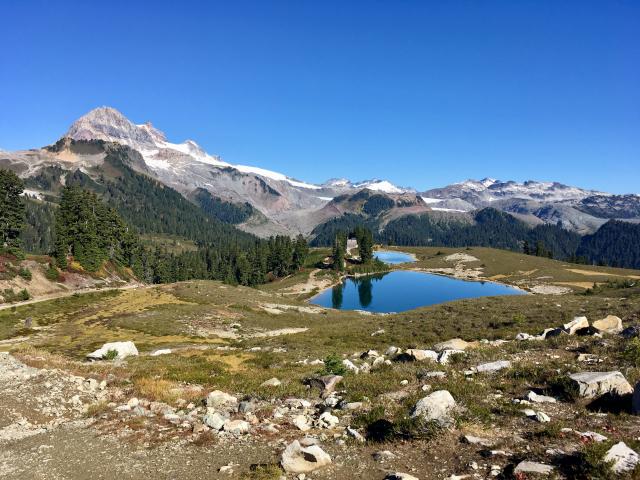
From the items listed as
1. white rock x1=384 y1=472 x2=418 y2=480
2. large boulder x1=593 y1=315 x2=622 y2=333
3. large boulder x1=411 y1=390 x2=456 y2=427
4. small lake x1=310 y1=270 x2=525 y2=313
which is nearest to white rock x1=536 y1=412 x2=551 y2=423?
large boulder x1=411 y1=390 x2=456 y2=427

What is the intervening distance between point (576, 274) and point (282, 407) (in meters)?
183

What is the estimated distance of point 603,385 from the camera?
14.1 meters

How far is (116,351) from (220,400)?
2089 cm

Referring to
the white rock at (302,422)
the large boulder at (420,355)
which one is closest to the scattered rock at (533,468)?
the white rock at (302,422)

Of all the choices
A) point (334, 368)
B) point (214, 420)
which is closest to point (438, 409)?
point (214, 420)

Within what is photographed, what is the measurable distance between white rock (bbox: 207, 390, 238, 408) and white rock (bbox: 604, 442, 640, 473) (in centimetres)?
1415

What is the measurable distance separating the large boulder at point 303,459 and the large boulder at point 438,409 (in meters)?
3.67

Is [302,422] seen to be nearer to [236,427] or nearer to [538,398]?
[236,427]

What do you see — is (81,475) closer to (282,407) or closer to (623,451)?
(282,407)

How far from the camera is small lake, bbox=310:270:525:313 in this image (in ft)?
466

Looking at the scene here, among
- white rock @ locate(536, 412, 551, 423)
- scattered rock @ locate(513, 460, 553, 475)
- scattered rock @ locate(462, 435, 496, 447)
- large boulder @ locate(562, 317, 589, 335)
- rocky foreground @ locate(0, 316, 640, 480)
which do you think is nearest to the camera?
scattered rock @ locate(513, 460, 553, 475)

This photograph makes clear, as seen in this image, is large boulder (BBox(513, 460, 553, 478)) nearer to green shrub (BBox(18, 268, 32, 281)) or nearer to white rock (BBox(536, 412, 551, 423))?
white rock (BBox(536, 412, 551, 423))

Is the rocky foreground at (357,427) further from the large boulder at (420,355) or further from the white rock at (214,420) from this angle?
the large boulder at (420,355)

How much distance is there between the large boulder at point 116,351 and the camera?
33.3m
